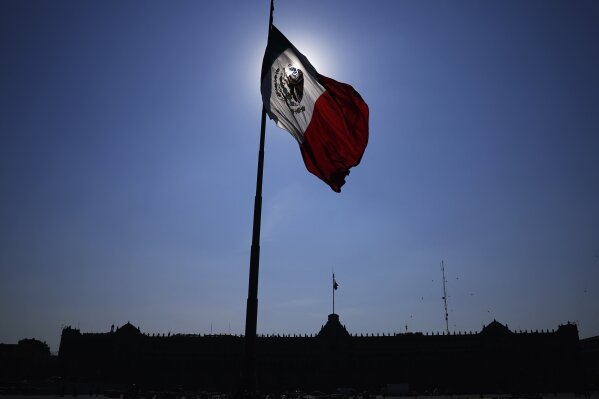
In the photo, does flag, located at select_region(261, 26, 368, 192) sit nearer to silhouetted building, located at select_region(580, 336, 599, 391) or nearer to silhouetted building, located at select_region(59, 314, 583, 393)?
silhouetted building, located at select_region(59, 314, 583, 393)

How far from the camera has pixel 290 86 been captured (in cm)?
1052

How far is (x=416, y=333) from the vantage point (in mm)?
69438

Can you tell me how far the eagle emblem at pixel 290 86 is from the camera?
34.2 ft

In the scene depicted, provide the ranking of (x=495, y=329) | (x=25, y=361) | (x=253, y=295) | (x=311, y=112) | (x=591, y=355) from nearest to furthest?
(x=253, y=295) → (x=311, y=112) → (x=495, y=329) → (x=591, y=355) → (x=25, y=361)

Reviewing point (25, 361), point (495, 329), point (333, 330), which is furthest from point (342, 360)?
point (25, 361)

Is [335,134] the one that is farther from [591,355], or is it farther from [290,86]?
[591,355]

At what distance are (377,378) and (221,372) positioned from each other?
2280 cm

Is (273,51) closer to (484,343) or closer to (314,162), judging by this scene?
(314,162)

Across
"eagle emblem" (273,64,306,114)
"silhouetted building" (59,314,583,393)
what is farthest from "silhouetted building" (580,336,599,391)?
"eagle emblem" (273,64,306,114)

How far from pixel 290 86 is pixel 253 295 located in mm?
4760

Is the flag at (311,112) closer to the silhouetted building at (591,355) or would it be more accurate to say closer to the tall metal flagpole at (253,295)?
the tall metal flagpole at (253,295)

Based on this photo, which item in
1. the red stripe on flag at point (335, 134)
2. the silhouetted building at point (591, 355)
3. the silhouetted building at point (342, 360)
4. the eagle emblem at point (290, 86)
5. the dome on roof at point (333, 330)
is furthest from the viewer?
the silhouetted building at point (591, 355)

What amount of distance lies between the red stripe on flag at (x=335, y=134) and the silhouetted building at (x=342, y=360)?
201ft

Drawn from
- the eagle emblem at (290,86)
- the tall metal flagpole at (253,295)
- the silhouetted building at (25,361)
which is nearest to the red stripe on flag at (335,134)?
the eagle emblem at (290,86)
